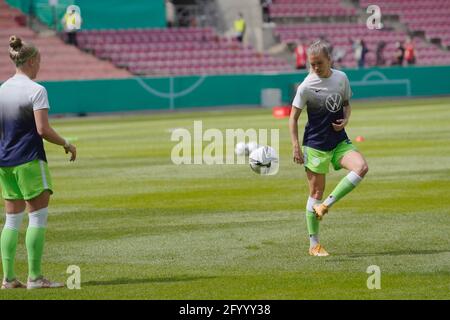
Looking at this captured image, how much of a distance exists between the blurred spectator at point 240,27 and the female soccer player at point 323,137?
4340 cm

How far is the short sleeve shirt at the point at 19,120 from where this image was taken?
1030 centimetres

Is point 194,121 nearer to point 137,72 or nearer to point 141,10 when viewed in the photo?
point 137,72

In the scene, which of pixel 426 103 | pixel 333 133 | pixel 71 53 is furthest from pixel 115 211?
pixel 71 53

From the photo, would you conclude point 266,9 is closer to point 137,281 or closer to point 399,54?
point 399,54

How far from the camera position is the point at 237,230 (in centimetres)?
1436

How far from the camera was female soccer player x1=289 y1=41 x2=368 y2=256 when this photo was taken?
40.7 feet

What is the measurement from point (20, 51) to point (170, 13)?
47.6 meters

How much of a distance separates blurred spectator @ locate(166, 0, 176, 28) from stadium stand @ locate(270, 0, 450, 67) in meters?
5.54

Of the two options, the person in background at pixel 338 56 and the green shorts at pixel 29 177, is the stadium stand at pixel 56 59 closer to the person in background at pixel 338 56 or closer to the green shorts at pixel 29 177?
the person in background at pixel 338 56

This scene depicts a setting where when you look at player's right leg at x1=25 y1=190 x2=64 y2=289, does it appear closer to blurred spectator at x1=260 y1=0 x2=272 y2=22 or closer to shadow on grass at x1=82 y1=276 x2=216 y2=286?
shadow on grass at x1=82 y1=276 x2=216 y2=286

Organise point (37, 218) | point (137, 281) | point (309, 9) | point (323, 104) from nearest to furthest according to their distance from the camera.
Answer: point (37, 218), point (137, 281), point (323, 104), point (309, 9)

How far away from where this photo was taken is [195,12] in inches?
2247

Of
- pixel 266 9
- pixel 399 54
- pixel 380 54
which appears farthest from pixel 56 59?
pixel 399 54

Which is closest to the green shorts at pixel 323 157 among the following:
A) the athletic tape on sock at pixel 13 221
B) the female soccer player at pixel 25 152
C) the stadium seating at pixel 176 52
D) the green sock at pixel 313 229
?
the green sock at pixel 313 229
